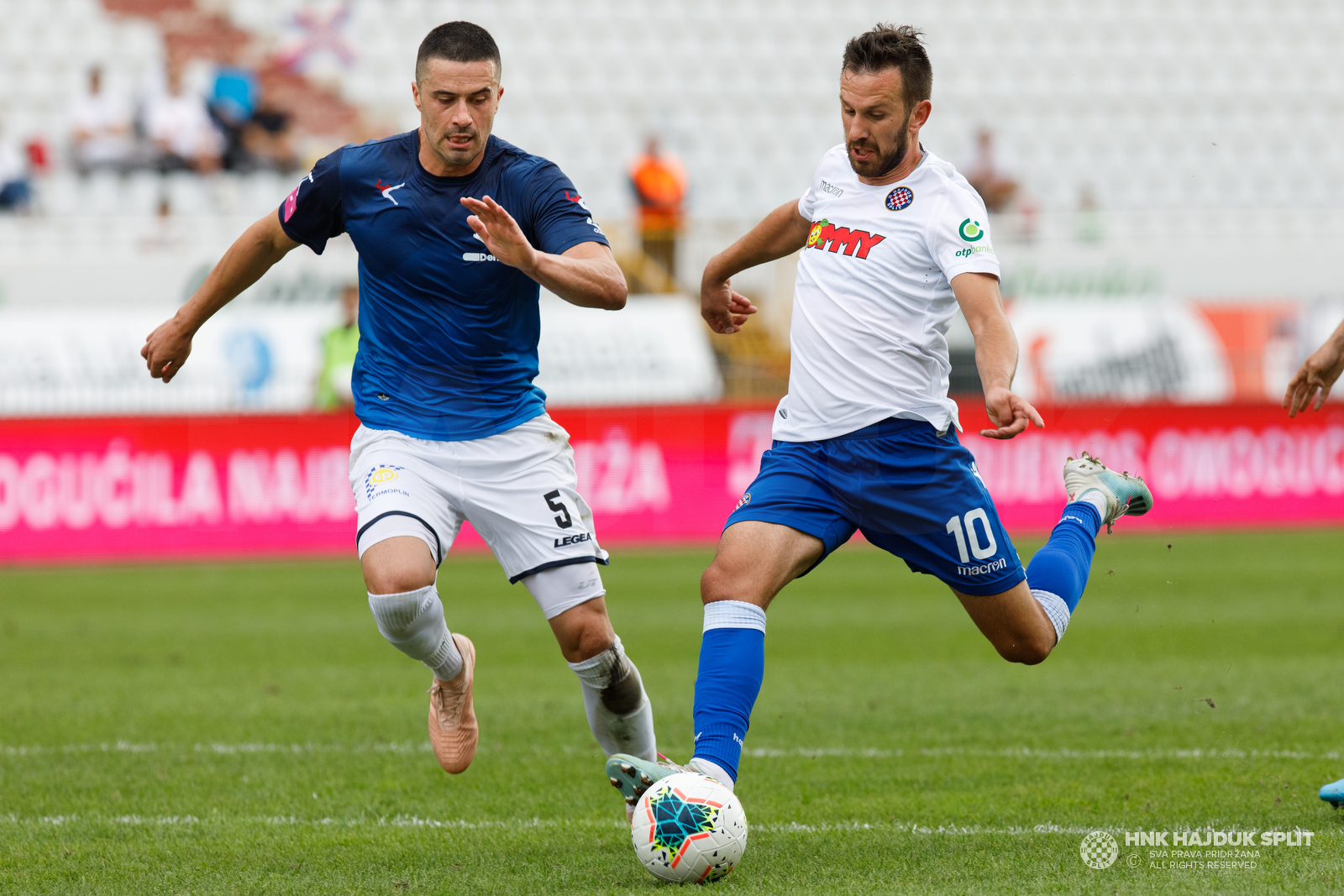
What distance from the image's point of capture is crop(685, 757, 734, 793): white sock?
450 cm

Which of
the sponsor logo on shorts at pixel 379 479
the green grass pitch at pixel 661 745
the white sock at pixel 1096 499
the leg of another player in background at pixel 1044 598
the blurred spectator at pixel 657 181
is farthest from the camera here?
the blurred spectator at pixel 657 181

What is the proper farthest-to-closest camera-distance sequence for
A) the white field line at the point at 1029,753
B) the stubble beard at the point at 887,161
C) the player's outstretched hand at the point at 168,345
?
1. the white field line at the point at 1029,753
2. the player's outstretched hand at the point at 168,345
3. the stubble beard at the point at 887,161

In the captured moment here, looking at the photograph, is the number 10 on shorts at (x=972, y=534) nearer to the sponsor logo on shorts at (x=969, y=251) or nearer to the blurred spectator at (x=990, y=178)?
the sponsor logo on shorts at (x=969, y=251)

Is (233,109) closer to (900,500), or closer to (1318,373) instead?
(900,500)

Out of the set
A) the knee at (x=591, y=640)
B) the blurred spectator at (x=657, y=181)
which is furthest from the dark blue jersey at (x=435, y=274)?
the blurred spectator at (x=657, y=181)

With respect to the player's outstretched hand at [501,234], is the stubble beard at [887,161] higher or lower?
higher

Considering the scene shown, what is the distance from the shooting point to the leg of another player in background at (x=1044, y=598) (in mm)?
5156

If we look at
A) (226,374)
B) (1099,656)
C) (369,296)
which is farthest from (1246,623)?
(226,374)

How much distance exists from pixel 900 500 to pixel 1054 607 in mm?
864

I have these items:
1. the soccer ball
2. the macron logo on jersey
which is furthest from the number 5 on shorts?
the soccer ball

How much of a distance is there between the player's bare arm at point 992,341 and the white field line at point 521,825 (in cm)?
142

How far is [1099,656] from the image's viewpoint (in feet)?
31.4

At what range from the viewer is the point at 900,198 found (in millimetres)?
5016

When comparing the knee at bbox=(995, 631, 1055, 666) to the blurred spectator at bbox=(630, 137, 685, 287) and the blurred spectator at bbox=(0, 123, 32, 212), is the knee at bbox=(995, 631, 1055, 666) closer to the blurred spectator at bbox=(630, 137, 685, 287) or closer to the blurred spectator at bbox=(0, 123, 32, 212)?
the blurred spectator at bbox=(630, 137, 685, 287)
